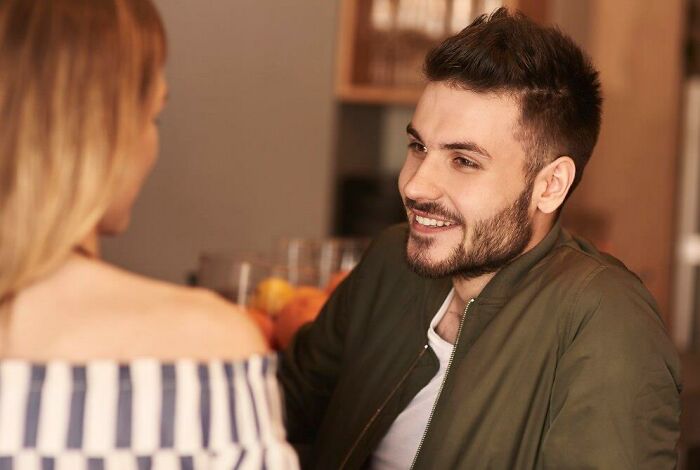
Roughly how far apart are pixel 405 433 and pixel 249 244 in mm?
2096

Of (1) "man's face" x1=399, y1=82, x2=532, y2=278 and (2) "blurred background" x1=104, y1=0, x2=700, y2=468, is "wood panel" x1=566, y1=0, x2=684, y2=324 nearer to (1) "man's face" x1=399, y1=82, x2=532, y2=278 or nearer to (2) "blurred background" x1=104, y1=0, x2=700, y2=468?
(2) "blurred background" x1=104, y1=0, x2=700, y2=468

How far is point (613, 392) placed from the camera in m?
1.37

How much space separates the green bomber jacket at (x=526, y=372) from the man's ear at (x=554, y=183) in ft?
0.16

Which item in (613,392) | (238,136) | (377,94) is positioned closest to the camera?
(613,392)

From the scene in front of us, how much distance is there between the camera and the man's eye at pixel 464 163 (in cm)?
162

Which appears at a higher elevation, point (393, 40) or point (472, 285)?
point (393, 40)

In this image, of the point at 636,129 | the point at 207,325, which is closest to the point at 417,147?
the point at 207,325

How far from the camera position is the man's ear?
1660 millimetres

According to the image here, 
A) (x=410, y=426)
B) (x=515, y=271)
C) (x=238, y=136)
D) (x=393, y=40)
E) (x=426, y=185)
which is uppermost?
(x=393, y=40)

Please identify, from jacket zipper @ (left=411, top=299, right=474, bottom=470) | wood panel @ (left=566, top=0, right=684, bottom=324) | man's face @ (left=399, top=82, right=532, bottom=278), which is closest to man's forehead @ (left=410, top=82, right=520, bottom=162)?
man's face @ (left=399, top=82, right=532, bottom=278)

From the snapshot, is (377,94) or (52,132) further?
(377,94)

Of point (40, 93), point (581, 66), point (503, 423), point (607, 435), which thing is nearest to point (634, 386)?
point (607, 435)

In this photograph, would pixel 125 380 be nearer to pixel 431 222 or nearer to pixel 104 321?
pixel 104 321

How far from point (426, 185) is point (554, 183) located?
21 centimetres
